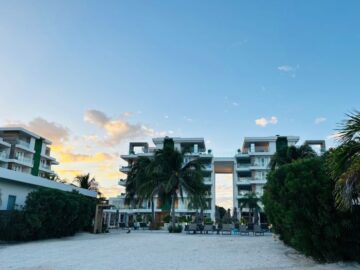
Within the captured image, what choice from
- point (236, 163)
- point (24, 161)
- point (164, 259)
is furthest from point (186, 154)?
point (164, 259)

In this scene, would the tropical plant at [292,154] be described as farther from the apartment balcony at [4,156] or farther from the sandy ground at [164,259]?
the apartment balcony at [4,156]

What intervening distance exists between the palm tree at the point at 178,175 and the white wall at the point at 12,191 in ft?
39.2

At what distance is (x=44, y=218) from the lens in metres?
20.7

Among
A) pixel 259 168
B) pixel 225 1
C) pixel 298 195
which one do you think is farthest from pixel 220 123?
pixel 259 168

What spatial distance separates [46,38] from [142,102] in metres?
6.72

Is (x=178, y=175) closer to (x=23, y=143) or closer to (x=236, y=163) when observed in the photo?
(x=236, y=163)

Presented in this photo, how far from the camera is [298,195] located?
10336 millimetres

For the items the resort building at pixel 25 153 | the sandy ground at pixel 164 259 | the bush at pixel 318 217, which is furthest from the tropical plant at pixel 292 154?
the bush at pixel 318 217

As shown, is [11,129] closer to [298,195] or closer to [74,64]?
[74,64]

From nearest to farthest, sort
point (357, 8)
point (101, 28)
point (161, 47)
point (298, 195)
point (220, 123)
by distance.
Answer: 1. point (298, 195)
2. point (357, 8)
3. point (101, 28)
4. point (161, 47)
5. point (220, 123)

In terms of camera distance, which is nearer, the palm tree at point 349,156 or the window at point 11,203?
the palm tree at point 349,156

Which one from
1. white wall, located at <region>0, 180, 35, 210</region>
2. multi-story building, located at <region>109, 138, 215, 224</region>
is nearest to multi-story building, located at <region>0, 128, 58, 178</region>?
multi-story building, located at <region>109, 138, 215, 224</region>

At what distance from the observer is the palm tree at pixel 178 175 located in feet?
105

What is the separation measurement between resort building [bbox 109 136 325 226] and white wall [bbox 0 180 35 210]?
33.7m
